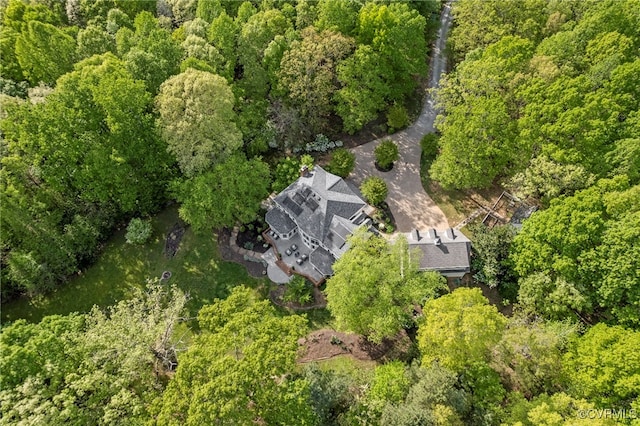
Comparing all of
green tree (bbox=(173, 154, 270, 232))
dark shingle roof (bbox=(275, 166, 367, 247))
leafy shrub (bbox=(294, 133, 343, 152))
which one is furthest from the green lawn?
leafy shrub (bbox=(294, 133, 343, 152))

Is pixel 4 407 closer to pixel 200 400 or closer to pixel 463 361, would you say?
pixel 200 400

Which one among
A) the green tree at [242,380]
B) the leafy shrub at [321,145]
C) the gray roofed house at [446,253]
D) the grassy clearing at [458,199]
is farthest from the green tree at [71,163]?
the grassy clearing at [458,199]

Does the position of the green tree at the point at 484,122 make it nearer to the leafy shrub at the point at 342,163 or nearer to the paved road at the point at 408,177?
the paved road at the point at 408,177

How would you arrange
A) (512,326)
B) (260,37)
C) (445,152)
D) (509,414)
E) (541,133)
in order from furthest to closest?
(260,37) → (445,152) → (541,133) → (512,326) → (509,414)

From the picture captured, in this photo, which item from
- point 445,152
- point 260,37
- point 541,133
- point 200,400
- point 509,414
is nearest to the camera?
point 200,400

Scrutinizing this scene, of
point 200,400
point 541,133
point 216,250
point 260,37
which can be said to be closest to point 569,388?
point 541,133

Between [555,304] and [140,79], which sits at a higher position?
[140,79]

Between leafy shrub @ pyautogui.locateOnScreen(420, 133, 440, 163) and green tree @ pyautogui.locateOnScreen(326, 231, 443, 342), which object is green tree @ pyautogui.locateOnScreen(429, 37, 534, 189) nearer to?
leafy shrub @ pyautogui.locateOnScreen(420, 133, 440, 163)
